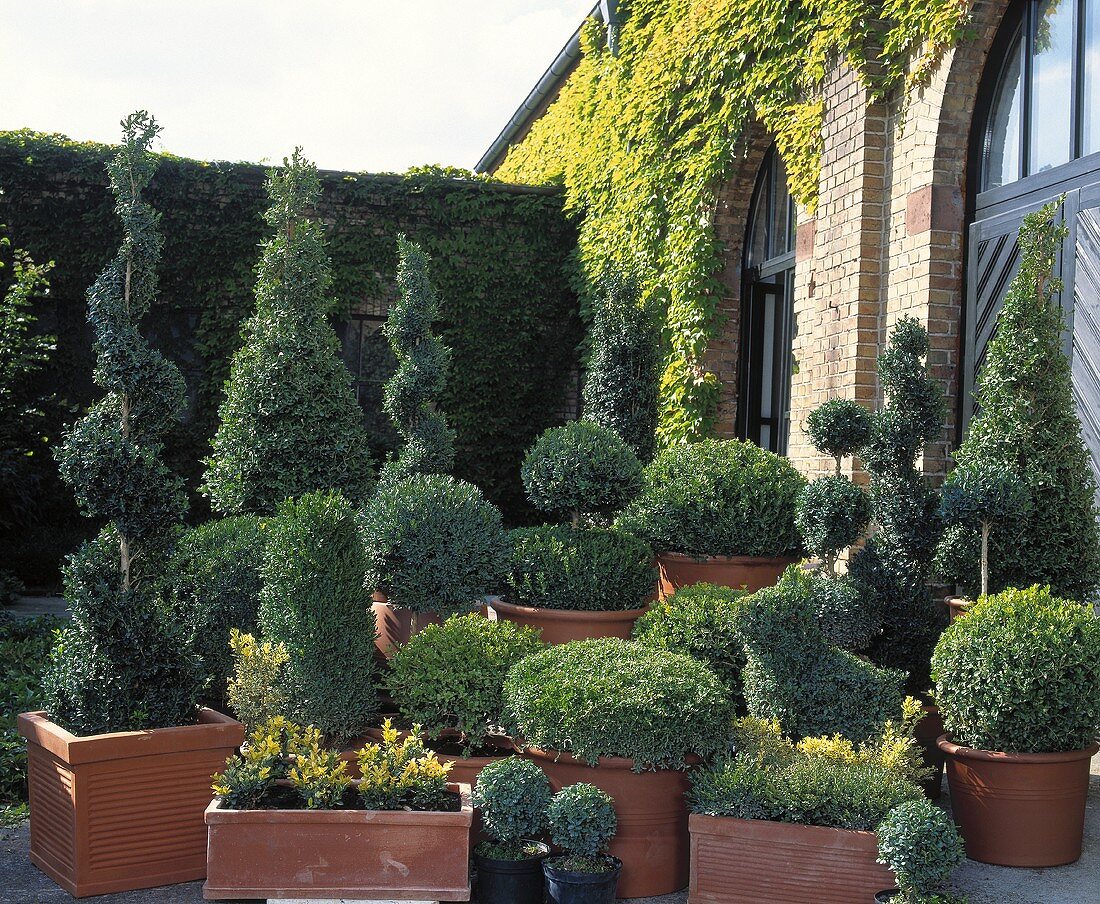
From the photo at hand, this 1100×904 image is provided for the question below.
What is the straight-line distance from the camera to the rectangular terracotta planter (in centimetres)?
325

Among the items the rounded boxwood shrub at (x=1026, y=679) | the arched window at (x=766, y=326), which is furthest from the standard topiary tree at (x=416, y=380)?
the rounded boxwood shrub at (x=1026, y=679)

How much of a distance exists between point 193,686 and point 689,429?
545 cm

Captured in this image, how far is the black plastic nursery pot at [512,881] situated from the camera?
11.0 ft

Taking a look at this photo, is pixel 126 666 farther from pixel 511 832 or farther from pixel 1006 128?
pixel 1006 128

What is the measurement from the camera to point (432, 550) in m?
4.89

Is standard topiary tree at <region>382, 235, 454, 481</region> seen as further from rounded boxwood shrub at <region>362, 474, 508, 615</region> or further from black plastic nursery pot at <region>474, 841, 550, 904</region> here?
black plastic nursery pot at <region>474, 841, 550, 904</region>

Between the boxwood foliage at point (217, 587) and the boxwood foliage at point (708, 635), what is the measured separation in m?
1.82

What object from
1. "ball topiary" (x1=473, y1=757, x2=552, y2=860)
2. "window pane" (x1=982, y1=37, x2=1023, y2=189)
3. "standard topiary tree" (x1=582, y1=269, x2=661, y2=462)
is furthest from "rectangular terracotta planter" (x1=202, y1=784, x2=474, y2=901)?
"window pane" (x1=982, y1=37, x2=1023, y2=189)

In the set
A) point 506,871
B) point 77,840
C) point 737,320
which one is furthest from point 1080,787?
point 737,320

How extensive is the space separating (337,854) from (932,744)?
2593 millimetres

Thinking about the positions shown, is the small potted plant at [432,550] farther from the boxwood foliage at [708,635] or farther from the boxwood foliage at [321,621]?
the boxwood foliage at [708,635]

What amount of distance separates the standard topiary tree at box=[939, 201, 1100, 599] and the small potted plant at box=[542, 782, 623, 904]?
2274mm

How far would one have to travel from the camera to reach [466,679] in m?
4.04

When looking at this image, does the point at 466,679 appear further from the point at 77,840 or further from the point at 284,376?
the point at 284,376
